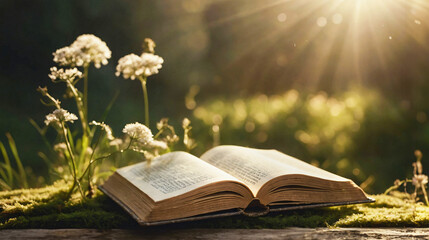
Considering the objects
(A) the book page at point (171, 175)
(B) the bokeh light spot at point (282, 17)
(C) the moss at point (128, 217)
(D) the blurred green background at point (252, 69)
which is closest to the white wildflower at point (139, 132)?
(A) the book page at point (171, 175)

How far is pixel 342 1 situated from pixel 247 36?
11.0 feet

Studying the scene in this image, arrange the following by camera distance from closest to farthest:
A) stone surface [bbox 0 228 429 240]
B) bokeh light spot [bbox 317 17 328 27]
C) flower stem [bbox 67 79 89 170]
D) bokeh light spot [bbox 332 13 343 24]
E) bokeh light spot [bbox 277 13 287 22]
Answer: stone surface [bbox 0 228 429 240] < flower stem [bbox 67 79 89 170] < bokeh light spot [bbox 332 13 343 24] < bokeh light spot [bbox 317 17 328 27] < bokeh light spot [bbox 277 13 287 22]

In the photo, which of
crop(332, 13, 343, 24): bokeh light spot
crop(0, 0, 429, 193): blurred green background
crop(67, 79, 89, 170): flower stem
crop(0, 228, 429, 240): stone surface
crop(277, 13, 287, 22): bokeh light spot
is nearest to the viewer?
crop(0, 228, 429, 240): stone surface

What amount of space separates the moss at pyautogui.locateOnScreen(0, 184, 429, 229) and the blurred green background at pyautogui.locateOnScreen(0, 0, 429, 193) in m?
2.75

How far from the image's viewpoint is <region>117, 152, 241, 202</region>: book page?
1798 millimetres

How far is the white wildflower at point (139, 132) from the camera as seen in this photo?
188 centimetres

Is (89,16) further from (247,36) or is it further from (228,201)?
(228,201)

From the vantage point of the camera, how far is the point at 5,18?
8500 millimetres

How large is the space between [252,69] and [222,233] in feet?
27.7

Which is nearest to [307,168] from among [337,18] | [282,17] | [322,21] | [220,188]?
[220,188]

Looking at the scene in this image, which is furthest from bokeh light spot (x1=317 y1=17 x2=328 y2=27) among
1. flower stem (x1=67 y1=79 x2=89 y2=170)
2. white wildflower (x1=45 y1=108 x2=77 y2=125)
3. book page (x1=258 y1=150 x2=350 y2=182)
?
white wildflower (x1=45 y1=108 x2=77 y2=125)

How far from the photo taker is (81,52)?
212 centimetres

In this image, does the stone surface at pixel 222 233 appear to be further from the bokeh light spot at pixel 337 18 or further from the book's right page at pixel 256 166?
the bokeh light spot at pixel 337 18

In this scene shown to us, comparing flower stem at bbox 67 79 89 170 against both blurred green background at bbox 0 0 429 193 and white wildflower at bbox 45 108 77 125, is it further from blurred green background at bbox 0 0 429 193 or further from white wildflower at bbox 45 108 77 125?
blurred green background at bbox 0 0 429 193
